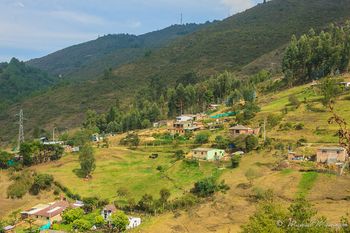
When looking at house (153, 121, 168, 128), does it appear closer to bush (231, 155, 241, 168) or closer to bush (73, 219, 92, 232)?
bush (231, 155, 241, 168)

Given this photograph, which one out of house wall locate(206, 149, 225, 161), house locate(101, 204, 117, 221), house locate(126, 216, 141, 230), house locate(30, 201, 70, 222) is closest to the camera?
house locate(126, 216, 141, 230)

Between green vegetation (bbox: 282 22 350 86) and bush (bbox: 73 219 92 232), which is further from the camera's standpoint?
green vegetation (bbox: 282 22 350 86)

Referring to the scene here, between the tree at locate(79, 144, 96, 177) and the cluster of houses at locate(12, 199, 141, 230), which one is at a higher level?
the tree at locate(79, 144, 96, 177)

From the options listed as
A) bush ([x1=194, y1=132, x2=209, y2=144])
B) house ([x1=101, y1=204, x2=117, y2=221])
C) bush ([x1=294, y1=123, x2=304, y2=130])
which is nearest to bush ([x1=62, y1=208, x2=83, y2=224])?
house ([x1=101, y1=204, x2=117, y2=221])

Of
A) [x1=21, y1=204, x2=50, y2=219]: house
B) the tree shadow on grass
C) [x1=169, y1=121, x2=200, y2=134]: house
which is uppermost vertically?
[x1=169, y1=121, x2=200, y2=134]: house

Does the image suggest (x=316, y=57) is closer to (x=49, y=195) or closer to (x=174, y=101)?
(x=174, y=101)

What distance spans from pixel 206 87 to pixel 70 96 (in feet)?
260

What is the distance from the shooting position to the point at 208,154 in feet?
182

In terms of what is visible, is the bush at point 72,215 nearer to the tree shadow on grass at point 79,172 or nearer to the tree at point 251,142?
the tree shadow on grass at point 79,172

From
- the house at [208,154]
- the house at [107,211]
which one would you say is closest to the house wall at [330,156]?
the house at [208,154]

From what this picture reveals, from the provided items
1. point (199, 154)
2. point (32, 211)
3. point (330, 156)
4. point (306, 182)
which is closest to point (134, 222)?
point (32, 211)

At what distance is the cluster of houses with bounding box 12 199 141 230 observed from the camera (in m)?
43.3

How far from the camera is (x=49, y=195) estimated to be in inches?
2116

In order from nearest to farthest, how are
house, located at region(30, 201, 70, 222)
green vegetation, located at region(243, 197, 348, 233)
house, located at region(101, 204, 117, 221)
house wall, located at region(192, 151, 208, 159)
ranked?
1. green vegetation, located at region(243, 197, 348, 233)
2. house, located at region(101, 204, 117, 221)
3. house, located at region(30, 201, 70, 222)
4. house wall, located at region(192, 151, 208, 159)
